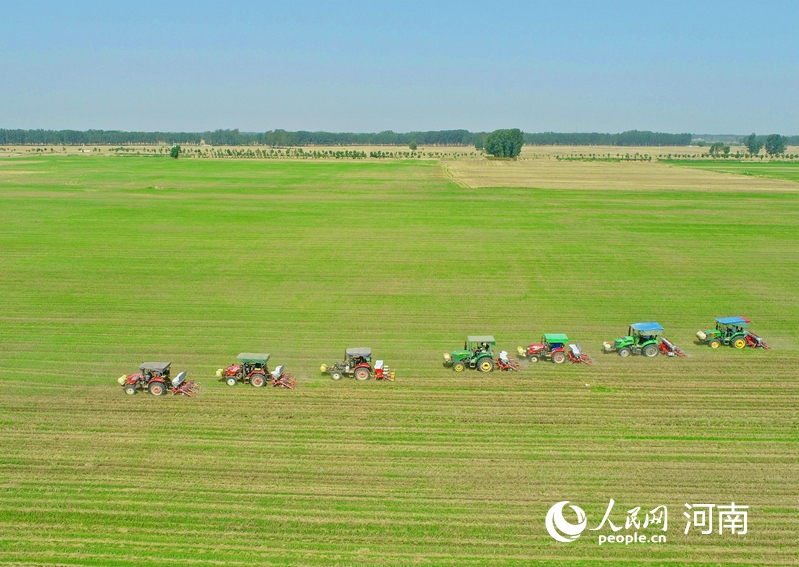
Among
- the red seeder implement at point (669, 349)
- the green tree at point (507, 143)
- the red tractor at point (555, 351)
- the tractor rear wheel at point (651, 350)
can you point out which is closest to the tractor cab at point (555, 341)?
the red tractor at point (555, 351)

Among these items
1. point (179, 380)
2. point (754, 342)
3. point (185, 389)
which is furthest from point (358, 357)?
point (754, 342)

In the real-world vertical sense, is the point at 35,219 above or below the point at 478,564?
above

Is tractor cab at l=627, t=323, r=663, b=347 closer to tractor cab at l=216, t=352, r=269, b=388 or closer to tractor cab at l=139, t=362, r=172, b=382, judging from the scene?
tractor cab at l=216, t=352, r=269, b=388

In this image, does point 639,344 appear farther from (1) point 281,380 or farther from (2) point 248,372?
(2) point 248,372

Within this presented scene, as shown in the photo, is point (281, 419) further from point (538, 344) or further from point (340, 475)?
point (538, 344)

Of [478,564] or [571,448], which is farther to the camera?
[571,448]

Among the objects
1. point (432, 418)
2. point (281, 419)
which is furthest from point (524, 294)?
point (281, 419)

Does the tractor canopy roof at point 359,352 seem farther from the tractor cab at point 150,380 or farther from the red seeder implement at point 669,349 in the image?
the red seeder implement at point 669,349
